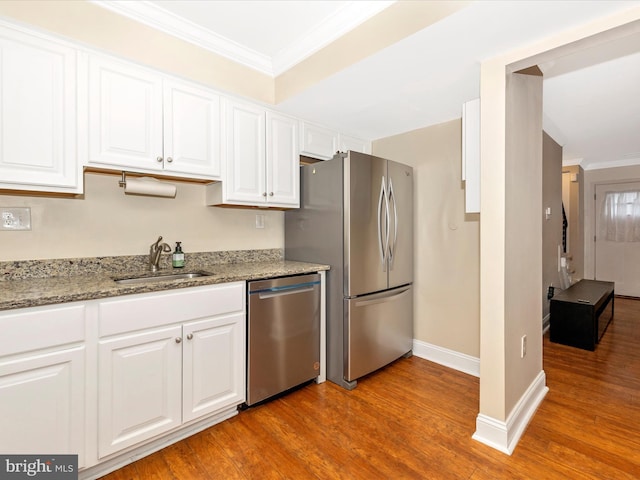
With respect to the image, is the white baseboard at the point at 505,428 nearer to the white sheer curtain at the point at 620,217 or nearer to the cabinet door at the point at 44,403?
the cabinet door at the point at 44,403

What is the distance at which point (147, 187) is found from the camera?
201 centimetres

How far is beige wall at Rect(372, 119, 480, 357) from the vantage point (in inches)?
108

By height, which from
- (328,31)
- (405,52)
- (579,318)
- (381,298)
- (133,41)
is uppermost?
(328,31)

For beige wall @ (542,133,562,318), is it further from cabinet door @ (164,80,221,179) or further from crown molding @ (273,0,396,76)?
cabinet door @ (164,80,221,179)

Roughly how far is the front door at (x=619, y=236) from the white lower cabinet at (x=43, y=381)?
7400 mm

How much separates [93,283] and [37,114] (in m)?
0.87

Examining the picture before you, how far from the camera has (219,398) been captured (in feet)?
6.33

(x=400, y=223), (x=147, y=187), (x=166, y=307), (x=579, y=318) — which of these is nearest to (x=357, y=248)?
(x=400, y=223)

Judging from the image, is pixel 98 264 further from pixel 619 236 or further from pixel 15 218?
pixel 619 236

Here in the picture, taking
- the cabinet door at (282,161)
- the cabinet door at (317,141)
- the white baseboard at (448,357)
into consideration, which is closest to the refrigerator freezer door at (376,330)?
the white baseboard at (448,357)

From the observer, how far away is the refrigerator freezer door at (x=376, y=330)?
7.91 feet

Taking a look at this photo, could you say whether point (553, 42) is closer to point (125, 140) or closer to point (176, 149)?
point (176, 149)

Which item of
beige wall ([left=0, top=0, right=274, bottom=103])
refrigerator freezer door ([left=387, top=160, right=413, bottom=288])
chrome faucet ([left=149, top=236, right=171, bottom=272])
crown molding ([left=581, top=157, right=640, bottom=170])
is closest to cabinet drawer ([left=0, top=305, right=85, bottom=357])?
chrome faucet ([left=149, top=236, right=171, bottom=272])

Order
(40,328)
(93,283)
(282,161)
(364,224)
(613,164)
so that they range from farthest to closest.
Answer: (613,164) → (282,161) → (364,224) → (93,283) → (40,328)
